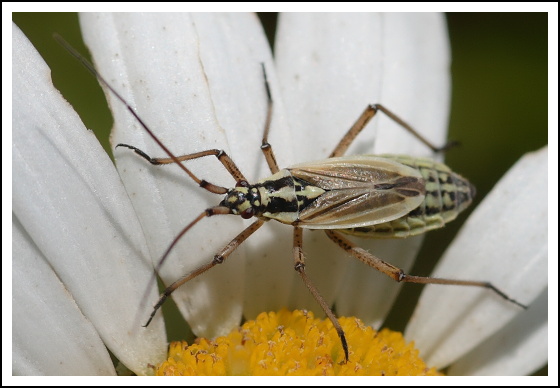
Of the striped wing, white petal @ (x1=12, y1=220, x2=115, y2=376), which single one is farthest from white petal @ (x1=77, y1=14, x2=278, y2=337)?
white petal @ (x1=12, y1=220, x2=115, y2=376)

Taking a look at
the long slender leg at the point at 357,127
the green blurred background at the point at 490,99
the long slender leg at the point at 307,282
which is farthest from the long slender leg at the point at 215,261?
the green blurred background at the point at 490,99

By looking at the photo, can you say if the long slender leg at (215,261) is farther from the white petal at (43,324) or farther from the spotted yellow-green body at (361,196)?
the white petal at (43,324)

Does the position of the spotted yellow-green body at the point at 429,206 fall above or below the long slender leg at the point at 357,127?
below

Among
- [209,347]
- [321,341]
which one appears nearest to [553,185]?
[321,341]

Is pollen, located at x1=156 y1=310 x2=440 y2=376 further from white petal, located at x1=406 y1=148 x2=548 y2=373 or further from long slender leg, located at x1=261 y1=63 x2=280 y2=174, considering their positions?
long slender leg, located at x1=261 y1=63 x2=280 y2=174

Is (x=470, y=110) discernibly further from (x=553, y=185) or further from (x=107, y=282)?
(x=107, y=282)

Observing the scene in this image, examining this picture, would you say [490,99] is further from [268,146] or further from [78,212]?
[78,212]
